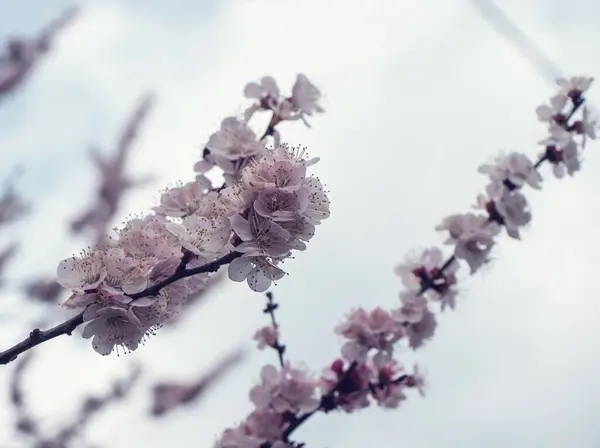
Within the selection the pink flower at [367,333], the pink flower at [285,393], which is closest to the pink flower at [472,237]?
the pink flower at [367,333]

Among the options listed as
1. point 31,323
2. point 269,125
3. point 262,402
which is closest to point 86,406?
point 31,323

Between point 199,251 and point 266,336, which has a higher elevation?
point 266,336

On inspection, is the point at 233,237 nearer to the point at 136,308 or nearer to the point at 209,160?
the point at 136,308

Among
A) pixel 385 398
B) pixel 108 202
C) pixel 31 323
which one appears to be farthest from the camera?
pixel 108 202

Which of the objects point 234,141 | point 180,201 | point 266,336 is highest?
point 234,141

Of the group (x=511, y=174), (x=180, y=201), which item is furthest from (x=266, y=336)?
(x=511, y=174)

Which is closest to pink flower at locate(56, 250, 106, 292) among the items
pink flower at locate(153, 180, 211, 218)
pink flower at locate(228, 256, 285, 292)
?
pink flower at locate(228, 256, 285, 292)

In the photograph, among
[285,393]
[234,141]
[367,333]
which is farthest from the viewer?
[367,333]

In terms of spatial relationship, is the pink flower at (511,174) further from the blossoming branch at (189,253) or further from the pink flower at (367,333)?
the blossoming branch at (189,253)

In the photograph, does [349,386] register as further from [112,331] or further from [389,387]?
[112,331]
